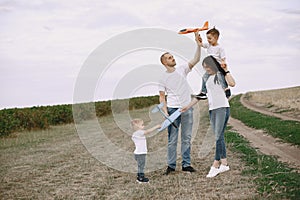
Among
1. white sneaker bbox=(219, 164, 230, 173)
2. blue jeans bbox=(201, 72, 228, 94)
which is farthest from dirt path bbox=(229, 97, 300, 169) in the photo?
blue jeans bbox=(201, 72, 228, 94)

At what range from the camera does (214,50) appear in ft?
22.8

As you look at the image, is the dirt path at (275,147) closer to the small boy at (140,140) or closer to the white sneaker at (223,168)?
the white sneaker at (223,168)

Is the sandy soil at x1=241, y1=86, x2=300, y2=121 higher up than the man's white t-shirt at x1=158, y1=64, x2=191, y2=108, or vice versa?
the man's white t-shirt at x1=158, y1=64, x2=191, y2=108

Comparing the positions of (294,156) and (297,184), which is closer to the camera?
(297,184)

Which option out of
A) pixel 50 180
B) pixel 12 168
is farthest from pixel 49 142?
pixel 50 180

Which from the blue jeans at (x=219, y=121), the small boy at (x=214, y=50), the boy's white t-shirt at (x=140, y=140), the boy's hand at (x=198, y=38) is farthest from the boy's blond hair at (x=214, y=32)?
the boy's white t-shirt at (x=140, y=140)

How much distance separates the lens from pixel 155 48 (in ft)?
24.8

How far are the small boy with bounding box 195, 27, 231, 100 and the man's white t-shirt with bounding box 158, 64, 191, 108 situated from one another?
0.25 meters

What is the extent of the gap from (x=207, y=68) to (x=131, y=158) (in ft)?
13.1

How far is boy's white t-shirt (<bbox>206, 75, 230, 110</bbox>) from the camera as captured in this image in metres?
6.84

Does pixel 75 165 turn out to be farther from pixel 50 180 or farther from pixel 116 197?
pixel 116 197

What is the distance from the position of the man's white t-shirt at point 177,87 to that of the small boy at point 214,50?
247 mm

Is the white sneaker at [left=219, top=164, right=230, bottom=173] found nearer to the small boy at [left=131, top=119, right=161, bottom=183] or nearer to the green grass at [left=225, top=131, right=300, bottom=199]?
the green grass at [left=225, top=131, right=300, bottom=199]

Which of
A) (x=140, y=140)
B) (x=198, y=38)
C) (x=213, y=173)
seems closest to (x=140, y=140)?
(x=140, y=140)
